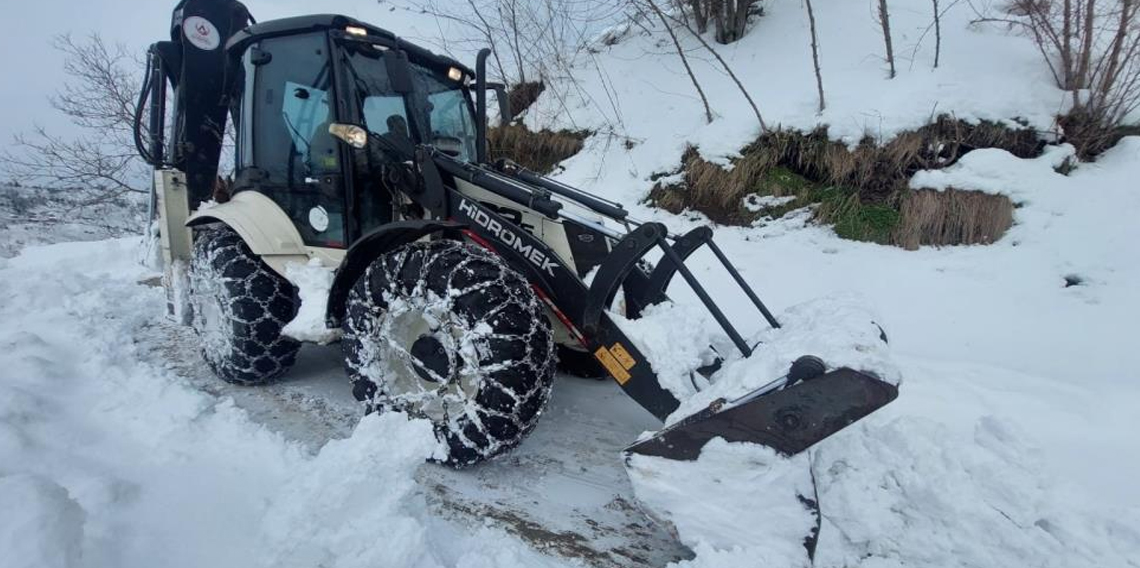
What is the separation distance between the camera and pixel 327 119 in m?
3.37

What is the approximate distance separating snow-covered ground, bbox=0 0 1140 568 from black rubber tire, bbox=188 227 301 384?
0.61 ft

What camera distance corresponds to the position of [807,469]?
1907mm

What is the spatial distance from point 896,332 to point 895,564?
3.13 m

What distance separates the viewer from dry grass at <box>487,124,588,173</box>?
918cm

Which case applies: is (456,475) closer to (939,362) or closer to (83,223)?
(939,362)

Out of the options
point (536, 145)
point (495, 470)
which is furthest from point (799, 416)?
point (536, 145)

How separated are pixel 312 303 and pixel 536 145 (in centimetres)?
682

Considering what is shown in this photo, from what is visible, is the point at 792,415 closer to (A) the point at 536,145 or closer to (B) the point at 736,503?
(B) the point at 736,503

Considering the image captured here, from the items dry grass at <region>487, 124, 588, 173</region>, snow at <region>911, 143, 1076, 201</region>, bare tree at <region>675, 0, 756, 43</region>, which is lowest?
snow at <region>911, 143, 1076, 201</region>

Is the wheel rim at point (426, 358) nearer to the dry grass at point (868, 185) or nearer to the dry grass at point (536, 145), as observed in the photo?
the dry grass at point (868, 185)

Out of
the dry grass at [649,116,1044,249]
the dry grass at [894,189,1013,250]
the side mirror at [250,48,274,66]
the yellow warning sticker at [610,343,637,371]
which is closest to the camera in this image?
the yellow warning sticker at [610,343,637,371]

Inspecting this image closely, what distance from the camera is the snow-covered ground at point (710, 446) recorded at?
1934 millimetres

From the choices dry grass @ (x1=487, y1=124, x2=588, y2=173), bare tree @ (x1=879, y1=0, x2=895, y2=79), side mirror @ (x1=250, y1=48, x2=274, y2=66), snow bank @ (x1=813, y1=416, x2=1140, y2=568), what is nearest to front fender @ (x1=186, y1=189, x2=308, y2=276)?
side mirror @ (x1=250, y1=48, x2=274, y2=66)

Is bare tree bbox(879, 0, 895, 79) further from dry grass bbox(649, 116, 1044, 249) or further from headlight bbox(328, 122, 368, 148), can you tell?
headlight bbox(328, 122, 368, 148)
